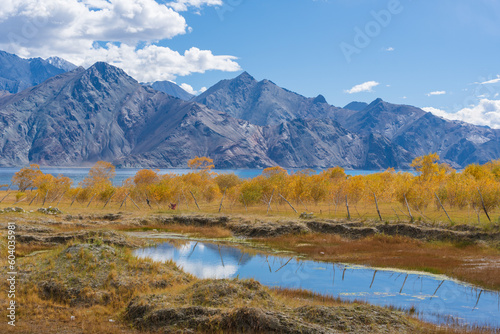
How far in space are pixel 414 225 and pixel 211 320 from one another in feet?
85.3

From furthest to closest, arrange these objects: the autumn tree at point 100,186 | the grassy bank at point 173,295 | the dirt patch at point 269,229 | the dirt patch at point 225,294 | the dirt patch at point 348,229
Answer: the autumn tree at point 100,186 < the dirt patch at point 269,229 < the dirt patch at point 348,229 < the dirt patch at point 225,294 < the grassy bank at point 173,295

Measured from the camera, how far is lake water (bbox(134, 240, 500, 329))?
1711cm

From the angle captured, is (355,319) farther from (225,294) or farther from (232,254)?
(232,254)

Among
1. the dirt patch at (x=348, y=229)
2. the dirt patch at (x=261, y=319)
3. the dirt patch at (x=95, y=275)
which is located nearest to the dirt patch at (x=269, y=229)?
the dirt patch at (x=348, y=229)

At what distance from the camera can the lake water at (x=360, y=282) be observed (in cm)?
1711

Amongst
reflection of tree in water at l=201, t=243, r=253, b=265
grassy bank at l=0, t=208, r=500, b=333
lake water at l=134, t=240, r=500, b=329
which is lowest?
reflection of tree in water at l=201, t=243, r=253, b=265

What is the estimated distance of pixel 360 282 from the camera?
22.1 metres

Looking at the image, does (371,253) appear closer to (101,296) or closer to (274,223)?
(274,223)

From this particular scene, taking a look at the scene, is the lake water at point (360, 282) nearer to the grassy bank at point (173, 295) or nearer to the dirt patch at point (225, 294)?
the grassy bank at point (173, 295)

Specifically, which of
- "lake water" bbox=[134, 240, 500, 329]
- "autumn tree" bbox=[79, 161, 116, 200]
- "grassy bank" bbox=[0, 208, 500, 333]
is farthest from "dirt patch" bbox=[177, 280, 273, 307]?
"autumn tree" bbox=[79, 161, 116, 200]

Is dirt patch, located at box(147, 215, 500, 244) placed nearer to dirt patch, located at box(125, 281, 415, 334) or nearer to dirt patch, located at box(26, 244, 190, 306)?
dirt patch, located at box(26, 244, 190, 306)

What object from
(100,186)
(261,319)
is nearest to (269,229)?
(261,319)

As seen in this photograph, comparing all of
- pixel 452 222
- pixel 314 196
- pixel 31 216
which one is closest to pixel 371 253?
pixel 452 222

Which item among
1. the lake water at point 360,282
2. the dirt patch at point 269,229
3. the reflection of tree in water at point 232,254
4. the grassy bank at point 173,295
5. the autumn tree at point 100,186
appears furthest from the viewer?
the autumn tree at point 100,186
